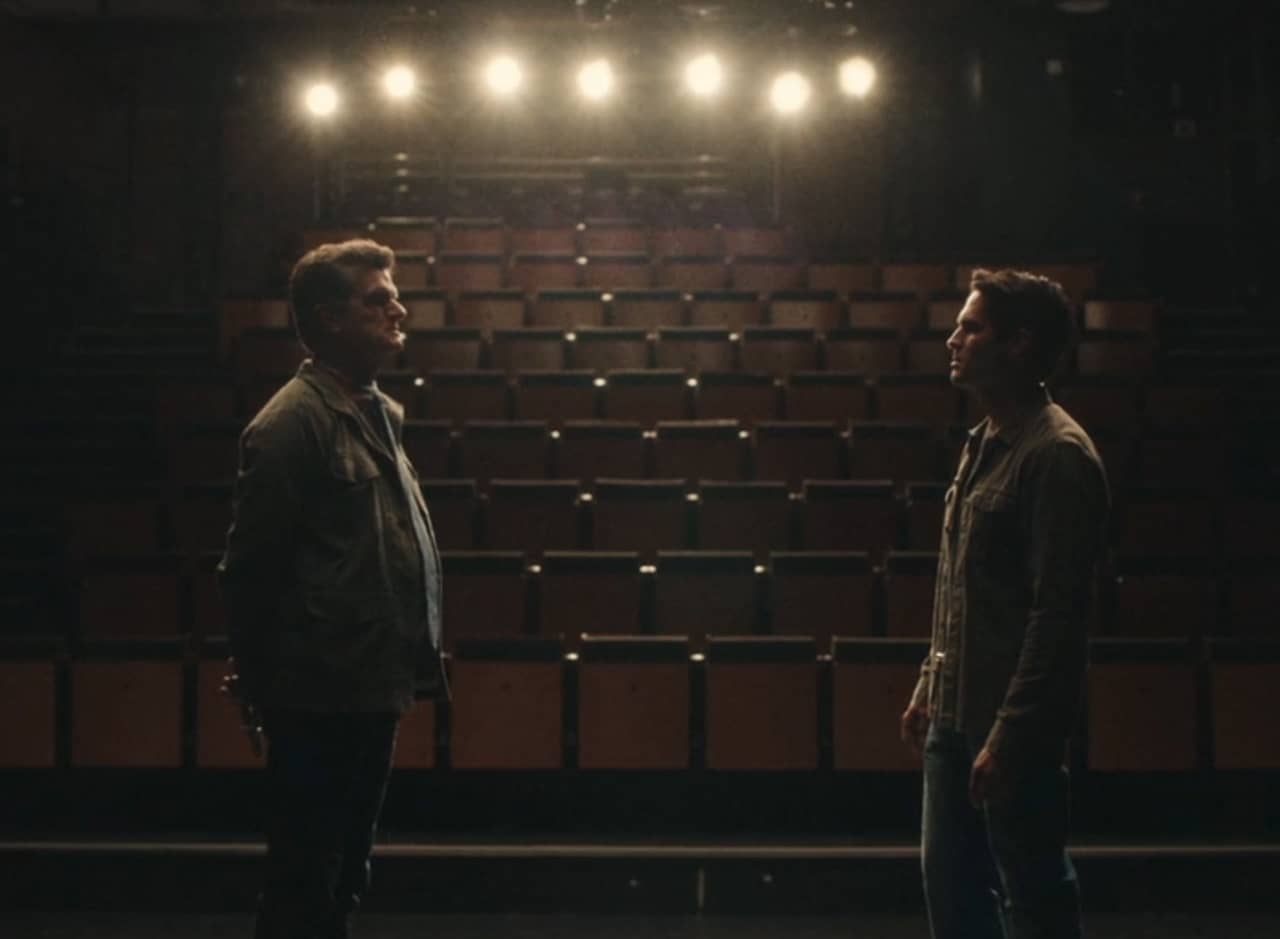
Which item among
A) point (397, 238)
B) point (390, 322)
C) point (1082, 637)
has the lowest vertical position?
point (1082, 637)

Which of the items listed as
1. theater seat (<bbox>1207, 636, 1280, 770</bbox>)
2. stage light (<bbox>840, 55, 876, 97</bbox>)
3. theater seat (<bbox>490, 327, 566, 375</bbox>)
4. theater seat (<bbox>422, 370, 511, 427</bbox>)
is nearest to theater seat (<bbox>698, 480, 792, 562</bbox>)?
theater seat (<bbox>422, 370, 511, 427</bbox>)

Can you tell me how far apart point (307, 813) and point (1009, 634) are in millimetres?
482

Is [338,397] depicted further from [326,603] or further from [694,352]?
[694,352]

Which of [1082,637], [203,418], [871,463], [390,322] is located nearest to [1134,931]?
[1082,637]

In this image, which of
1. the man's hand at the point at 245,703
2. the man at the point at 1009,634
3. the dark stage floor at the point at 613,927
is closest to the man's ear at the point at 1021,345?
the man at the point at 1009,634

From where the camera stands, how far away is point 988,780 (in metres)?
0.90

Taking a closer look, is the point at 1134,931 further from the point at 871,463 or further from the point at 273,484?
the point at 871,463

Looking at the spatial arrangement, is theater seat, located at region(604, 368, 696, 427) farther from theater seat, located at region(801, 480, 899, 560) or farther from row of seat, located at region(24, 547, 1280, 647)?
row of seat, located at region(24, 547, 1280, 647)

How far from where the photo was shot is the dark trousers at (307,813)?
0.96 m

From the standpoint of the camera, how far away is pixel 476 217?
207 inches

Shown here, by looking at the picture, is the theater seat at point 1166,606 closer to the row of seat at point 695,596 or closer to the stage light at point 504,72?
the row of seat at point 695,596

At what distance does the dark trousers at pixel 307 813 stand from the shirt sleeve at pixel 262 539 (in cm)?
5

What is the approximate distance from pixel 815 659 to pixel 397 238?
277 cm

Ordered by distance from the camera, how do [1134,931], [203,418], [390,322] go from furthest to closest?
[203,418] → [1134,931] → [390,322]
